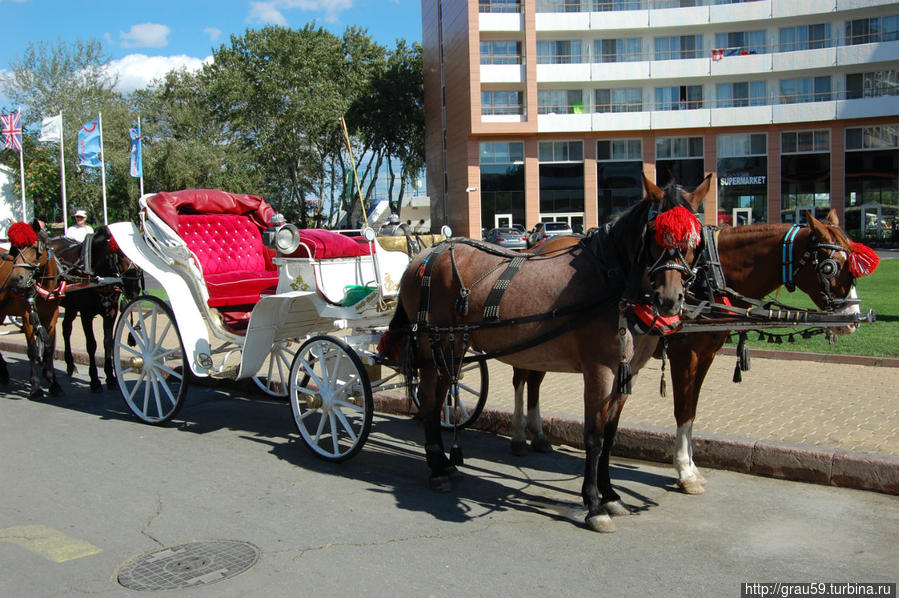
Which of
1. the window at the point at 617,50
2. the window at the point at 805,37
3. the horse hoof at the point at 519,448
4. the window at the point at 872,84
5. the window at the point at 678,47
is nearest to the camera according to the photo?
the horse hoof at the point at 519,448

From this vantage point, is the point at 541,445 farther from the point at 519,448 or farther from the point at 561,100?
the point at 561,100

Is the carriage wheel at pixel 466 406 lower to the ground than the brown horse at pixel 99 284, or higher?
lower

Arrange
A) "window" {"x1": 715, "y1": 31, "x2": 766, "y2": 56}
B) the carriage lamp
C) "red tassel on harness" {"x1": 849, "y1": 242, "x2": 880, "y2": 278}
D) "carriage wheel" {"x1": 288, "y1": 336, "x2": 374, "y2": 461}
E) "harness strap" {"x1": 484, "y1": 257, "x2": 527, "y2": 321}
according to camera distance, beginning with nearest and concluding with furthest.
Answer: "red tassel on harness" {"x1": 849, "y1": 242, "x2": 880, "y2": 278}, "harness strap" {"x1": 484, "y1": 257, "x2": 527, "y2": 321}, "carriage wheel" {"x1": 288, "y1": 336, "x2": 374, "y2": 461}, the carriage lamp, "window" {"x1": 715, "y1": 31, "x2": 766, "y2": 56}

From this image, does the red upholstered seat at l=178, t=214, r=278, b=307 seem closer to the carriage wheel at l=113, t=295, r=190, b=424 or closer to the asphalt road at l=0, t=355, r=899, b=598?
the carriage wheel at l=113, t=295, r=190, b=424

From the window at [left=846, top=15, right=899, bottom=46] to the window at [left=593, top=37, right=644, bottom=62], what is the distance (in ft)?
38.4

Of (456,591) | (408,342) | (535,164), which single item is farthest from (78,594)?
(535,164)

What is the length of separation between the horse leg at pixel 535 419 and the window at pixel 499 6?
38.9m

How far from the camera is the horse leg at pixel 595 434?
443 centimetres

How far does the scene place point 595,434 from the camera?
4516 millimetres

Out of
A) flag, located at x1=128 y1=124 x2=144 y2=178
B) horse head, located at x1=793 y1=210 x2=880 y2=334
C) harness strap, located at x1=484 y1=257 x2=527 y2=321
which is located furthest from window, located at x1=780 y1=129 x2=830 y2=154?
harness strap, located at x1=484 y1=257 x2=527 y2=321

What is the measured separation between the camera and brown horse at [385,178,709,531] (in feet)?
13.6

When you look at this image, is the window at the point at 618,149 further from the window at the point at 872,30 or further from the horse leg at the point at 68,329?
the horse leg at the point at 68,329

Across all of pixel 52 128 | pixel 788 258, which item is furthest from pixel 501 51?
pixel 788 258

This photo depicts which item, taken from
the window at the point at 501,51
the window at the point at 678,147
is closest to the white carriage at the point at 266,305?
the window at the point at 501,51
